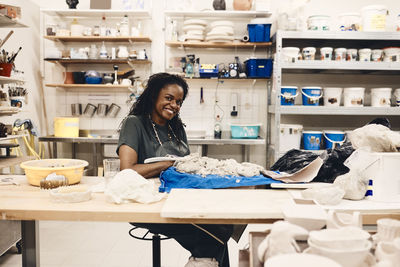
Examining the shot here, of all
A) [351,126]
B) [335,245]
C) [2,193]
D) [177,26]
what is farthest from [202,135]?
[335,245]

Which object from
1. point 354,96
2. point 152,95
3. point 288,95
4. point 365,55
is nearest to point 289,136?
point 288,95

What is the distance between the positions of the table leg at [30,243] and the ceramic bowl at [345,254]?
127cm

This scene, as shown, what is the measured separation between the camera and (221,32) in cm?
418

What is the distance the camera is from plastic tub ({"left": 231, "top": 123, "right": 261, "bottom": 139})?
14.0 feet

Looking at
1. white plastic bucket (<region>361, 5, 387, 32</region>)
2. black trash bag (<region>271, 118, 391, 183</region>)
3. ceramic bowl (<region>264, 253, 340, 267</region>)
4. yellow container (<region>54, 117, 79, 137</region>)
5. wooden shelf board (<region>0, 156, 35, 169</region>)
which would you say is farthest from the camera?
yellow container (<region>54, 117, 79, 137</region>)

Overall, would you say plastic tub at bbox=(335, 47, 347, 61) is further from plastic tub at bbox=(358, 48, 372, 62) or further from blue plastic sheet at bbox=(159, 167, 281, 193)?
blue plastic sheet at bbox=(159, 167, 281, 193)

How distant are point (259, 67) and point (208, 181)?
2911 mm

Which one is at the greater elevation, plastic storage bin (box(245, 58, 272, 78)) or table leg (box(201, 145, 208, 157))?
plastic storage bin (box(245, 58, 272, 78))

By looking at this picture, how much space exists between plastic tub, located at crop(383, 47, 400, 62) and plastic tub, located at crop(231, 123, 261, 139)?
1638mm

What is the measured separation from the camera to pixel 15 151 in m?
3.77

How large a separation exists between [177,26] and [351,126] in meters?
2.70

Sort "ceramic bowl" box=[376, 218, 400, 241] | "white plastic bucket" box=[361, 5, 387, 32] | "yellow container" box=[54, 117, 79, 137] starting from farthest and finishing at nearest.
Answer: "yellow container" box=[54, 117, 79, 137] < "white plastic bucket" box=[361, 5, 387, 32] < "ceramic bowl" box=[376, 218, 400, 241]

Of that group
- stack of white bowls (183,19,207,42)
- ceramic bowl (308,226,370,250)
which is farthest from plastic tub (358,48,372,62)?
ceramic bowl (308,226,370,250)

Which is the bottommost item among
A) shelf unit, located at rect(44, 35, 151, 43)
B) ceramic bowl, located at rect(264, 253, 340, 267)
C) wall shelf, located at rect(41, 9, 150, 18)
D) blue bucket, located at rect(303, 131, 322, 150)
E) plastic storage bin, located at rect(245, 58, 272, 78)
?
blue bucket, located at rect(303, 131, 322, 150)
